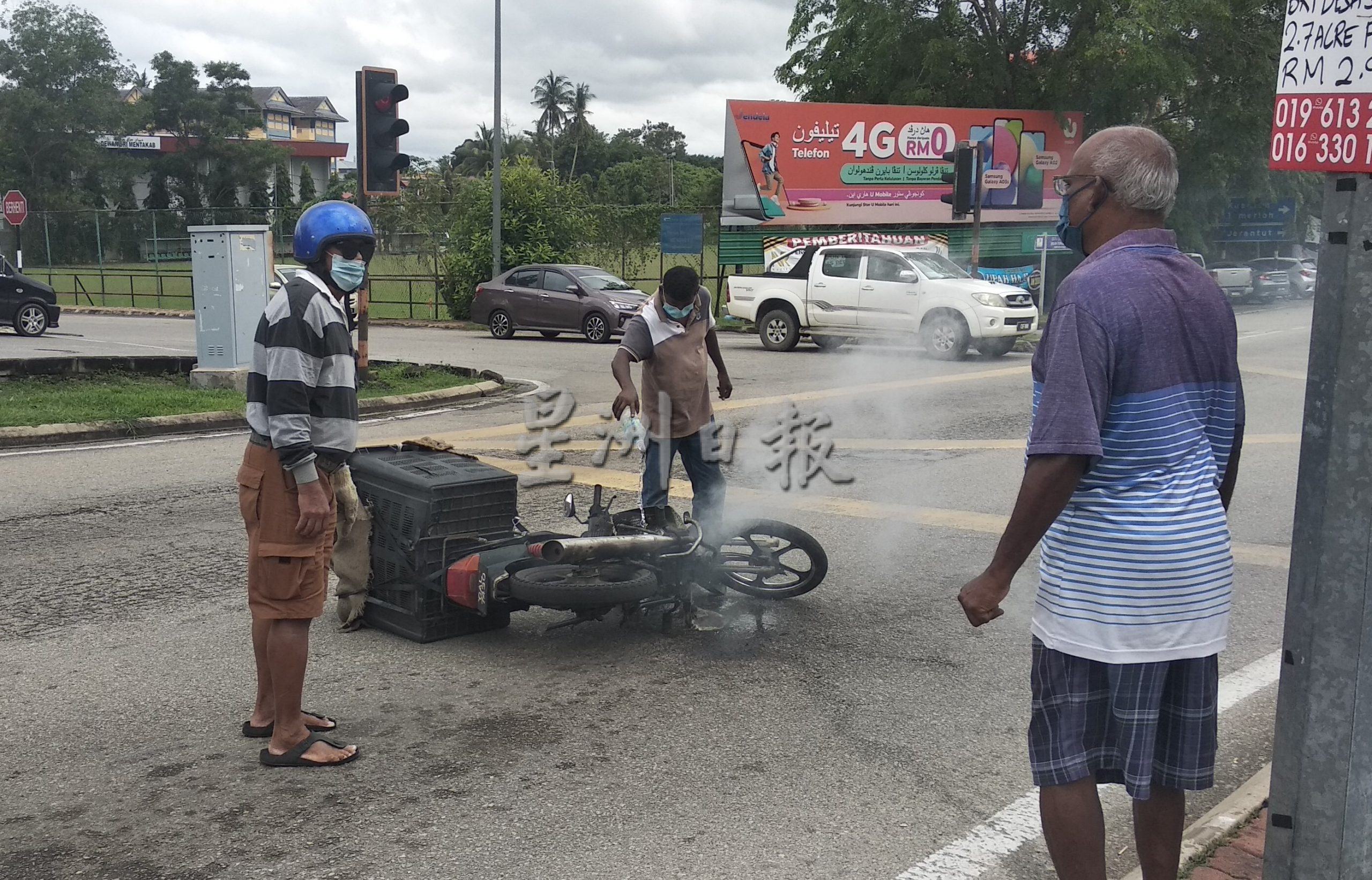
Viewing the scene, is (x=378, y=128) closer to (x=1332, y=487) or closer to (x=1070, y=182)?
(x=1070, y=182)

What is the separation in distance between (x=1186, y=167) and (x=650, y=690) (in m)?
32.7

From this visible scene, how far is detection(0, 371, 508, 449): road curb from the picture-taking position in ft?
34.6

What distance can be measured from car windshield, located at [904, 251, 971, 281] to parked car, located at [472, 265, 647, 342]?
5.27 meters

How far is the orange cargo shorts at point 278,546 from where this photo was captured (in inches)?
161

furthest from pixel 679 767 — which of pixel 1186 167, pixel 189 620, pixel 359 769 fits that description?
pixel 1186 167

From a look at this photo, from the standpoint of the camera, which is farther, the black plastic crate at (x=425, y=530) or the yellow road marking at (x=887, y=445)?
the yellow road marking at (x=887, y=445)

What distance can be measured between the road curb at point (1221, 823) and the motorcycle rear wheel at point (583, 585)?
229 cm

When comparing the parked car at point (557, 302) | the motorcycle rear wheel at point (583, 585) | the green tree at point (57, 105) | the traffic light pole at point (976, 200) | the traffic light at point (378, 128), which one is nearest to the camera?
the motorcycle rear wheel at point (583, 585)

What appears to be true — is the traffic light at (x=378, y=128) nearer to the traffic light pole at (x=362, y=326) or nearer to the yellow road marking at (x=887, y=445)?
the traffic light pole at (x=362, y=326)

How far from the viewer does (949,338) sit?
17984 millimetres

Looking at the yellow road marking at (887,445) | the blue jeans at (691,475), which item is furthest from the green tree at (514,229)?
the blue jeans at (691,475)

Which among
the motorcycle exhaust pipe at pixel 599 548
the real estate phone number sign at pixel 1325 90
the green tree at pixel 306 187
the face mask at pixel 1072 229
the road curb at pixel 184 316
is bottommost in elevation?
the road curb at pixel 184 316

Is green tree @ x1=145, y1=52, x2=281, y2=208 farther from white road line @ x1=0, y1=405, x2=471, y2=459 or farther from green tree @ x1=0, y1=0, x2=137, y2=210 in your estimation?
white road line @ x1=0, y1=405, x2=471, y2=459

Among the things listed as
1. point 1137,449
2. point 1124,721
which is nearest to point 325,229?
point 1137,449
